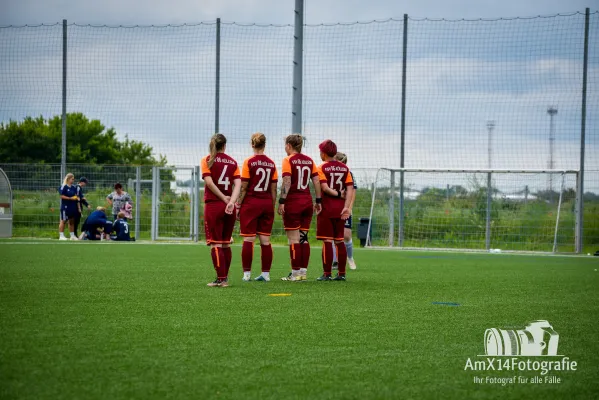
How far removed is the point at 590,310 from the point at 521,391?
12.2 ft

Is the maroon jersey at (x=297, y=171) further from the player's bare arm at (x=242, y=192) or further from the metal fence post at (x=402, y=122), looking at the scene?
the metal fence post at (x=402, y=122)

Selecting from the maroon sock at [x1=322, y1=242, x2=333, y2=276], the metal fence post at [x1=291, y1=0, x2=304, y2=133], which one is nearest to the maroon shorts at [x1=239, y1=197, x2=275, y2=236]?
the maroon sock at [x1=322, y1=242, x2=333, y2=276]

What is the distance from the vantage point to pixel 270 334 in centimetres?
589

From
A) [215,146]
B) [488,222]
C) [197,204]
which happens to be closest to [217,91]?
[197,204]

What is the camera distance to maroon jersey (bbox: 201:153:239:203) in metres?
9.38

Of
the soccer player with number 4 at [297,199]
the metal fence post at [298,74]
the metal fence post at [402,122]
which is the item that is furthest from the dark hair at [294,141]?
the metal fence post at [402,122]

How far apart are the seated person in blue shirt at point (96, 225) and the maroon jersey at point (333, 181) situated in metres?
12.7

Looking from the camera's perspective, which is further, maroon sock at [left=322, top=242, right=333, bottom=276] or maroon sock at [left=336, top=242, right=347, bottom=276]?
maroon sock at [left=336, top=242, right=347, bottom=276]

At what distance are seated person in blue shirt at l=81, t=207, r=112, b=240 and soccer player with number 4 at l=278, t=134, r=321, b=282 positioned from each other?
1257 cm

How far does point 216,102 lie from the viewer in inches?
892

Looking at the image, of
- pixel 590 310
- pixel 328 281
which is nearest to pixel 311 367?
pixel 590 310

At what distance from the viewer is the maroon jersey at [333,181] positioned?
10578mm

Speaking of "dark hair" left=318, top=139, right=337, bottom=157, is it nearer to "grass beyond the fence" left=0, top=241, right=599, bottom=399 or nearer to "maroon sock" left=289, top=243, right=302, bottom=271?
"maroon sock" left=289, top=243, right=302, bottom=271

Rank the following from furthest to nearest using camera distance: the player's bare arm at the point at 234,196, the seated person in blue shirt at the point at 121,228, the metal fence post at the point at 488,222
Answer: the seated person in blue shirt at the point at 121,228, the metal fence post at the point at 488,222, the player's bare arm at the point at 234,196
